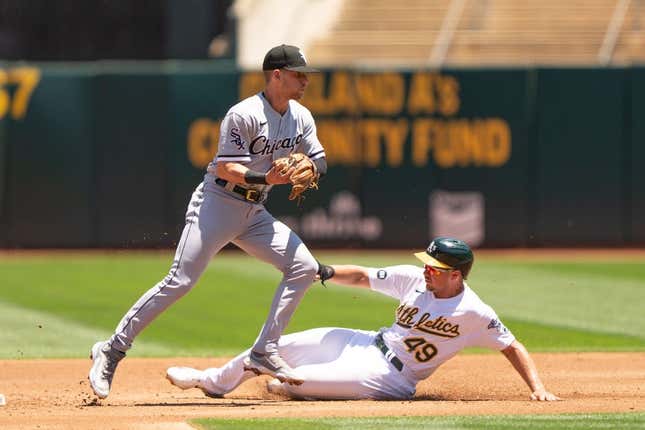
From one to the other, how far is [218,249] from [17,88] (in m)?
12.4

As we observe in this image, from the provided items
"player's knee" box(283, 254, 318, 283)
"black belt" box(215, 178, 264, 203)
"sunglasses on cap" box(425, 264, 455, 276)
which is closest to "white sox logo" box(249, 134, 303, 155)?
"black belt" box(215, 178, 264, 203)

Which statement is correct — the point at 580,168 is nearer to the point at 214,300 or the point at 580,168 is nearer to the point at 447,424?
the point at 214,300

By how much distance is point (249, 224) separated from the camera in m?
8.01

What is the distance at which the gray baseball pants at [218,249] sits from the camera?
25.8 ft

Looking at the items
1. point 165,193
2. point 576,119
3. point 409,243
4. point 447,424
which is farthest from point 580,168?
point 447,424

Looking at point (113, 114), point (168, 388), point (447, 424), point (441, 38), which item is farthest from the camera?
point (441, 38)

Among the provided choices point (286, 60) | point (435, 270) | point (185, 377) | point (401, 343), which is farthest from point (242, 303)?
point (286, 60)

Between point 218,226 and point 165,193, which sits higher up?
point 218,226

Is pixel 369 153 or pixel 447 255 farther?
pixel 369 153

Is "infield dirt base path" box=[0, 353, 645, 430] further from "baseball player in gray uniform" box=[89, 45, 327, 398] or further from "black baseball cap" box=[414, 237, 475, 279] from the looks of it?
"black baseball cap" box=[414, 237, 475, 279]

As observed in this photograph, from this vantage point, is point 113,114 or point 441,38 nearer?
point 113,114

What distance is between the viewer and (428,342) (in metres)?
8.09

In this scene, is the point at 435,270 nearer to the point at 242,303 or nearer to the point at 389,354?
the point at 389,354

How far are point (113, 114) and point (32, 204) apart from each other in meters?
1.72
